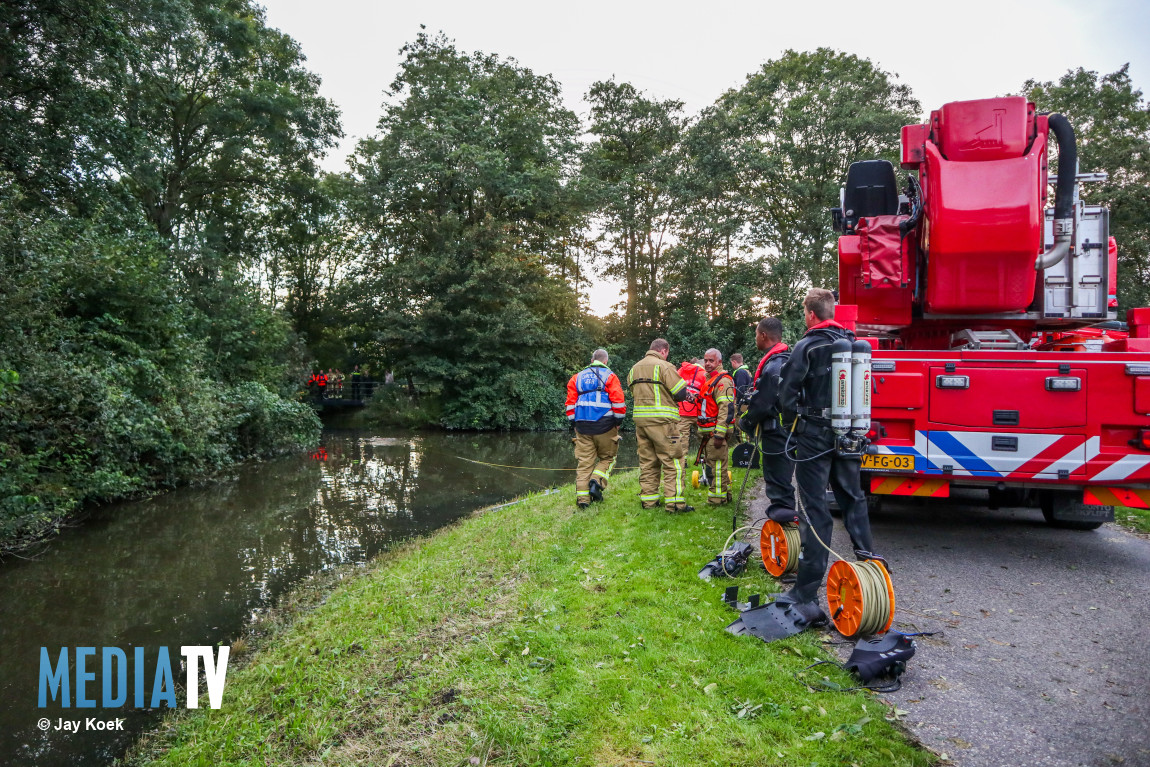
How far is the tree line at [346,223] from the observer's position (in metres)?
10.9

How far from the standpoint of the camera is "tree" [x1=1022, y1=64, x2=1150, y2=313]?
80.1 ft

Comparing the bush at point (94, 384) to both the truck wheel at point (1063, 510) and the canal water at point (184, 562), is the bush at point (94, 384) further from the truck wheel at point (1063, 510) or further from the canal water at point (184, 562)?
the truck wheel at point (1063, 510)

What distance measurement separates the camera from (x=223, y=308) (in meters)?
19.5

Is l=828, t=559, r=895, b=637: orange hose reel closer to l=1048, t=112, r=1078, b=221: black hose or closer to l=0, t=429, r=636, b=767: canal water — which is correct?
l=1048, t=112, r=1078, b=221: black hose

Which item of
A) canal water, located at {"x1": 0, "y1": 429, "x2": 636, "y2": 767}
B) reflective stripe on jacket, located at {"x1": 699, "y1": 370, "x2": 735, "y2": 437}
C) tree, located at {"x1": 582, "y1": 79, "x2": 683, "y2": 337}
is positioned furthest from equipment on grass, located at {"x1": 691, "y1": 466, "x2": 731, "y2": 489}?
tree, located at {"x1": 582, "y1": 79, "x2": 683, "y2": 337}

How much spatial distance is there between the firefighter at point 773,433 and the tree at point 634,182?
2622cm

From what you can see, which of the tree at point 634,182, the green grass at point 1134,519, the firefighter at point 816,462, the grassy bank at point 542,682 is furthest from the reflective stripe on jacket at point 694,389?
the tree at point 634,182

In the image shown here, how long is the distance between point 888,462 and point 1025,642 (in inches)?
79.0

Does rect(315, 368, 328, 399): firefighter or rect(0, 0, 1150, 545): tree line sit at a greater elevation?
rect(0, 0, 1150, 545): tree line

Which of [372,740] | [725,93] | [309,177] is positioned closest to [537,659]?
[372,740]

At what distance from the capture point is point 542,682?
3893 millimetres

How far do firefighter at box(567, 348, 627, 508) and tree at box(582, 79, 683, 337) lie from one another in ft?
76.2

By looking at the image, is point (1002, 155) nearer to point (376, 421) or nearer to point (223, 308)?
point (223, 308)

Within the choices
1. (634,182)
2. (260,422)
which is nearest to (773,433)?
(260,422)
